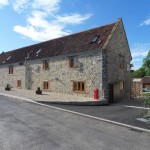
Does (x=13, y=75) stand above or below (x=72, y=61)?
below

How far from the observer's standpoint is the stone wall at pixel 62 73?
2125 centimetres

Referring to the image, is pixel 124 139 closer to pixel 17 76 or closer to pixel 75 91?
pixel 75 91

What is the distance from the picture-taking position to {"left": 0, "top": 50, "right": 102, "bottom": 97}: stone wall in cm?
2125

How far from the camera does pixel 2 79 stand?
36938 millimetres

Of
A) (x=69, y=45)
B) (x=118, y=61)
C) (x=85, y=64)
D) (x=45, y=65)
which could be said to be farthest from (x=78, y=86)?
(x=45, y=65)

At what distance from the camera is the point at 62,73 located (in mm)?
24734

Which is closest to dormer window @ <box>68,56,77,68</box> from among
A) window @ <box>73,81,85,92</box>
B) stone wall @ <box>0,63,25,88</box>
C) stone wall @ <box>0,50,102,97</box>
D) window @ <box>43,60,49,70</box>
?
stone wall @ <box>0,50,102,97</box>

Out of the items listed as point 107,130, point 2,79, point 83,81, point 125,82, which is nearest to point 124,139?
point 107,130

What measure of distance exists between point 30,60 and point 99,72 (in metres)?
13.3

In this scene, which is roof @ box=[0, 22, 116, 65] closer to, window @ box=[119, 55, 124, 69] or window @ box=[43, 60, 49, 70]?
window @ box=[43, 60, 49, 70]

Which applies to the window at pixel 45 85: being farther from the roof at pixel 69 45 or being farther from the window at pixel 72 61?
the window at pixel 72 61

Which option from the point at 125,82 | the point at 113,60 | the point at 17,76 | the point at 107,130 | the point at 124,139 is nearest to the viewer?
the point at 124,139

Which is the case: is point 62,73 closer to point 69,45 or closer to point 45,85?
point 69,45

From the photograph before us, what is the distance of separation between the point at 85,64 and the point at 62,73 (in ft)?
12.9
